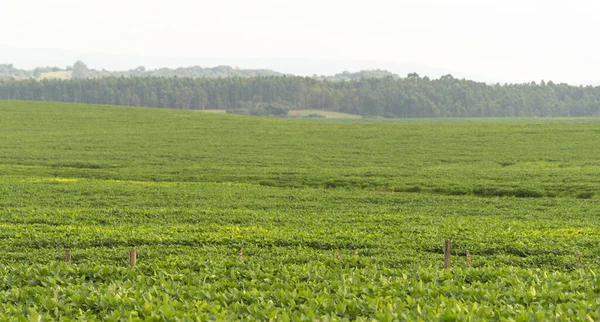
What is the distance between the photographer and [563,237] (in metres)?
24.9

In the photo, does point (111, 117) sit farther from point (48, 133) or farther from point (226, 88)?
point (226, 88)

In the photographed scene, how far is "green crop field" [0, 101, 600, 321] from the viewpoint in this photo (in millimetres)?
12727

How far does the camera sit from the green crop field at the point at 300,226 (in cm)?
1273

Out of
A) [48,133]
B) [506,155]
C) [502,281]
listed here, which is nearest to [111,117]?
[48,133]

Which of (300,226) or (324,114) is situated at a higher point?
(324,114)

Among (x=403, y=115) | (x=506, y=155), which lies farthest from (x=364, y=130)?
(x=403, y=115)

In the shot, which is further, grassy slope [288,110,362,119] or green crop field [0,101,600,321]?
grassy slope [288,110,362,119]

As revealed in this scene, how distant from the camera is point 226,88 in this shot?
7840 inches

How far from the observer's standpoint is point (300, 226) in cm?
2848

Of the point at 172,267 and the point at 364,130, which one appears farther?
the point at 364,130

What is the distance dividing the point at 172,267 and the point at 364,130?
74578 mm

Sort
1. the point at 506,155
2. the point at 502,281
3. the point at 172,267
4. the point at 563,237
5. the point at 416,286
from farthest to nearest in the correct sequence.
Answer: the point at 506,155
the point at 563,237
the point at 172,267
the point at 502,281
the point at 416,286

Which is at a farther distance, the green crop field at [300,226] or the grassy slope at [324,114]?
the grassy slope at [324,114]

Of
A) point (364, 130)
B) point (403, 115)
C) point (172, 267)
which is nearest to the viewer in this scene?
point (172, 267)
